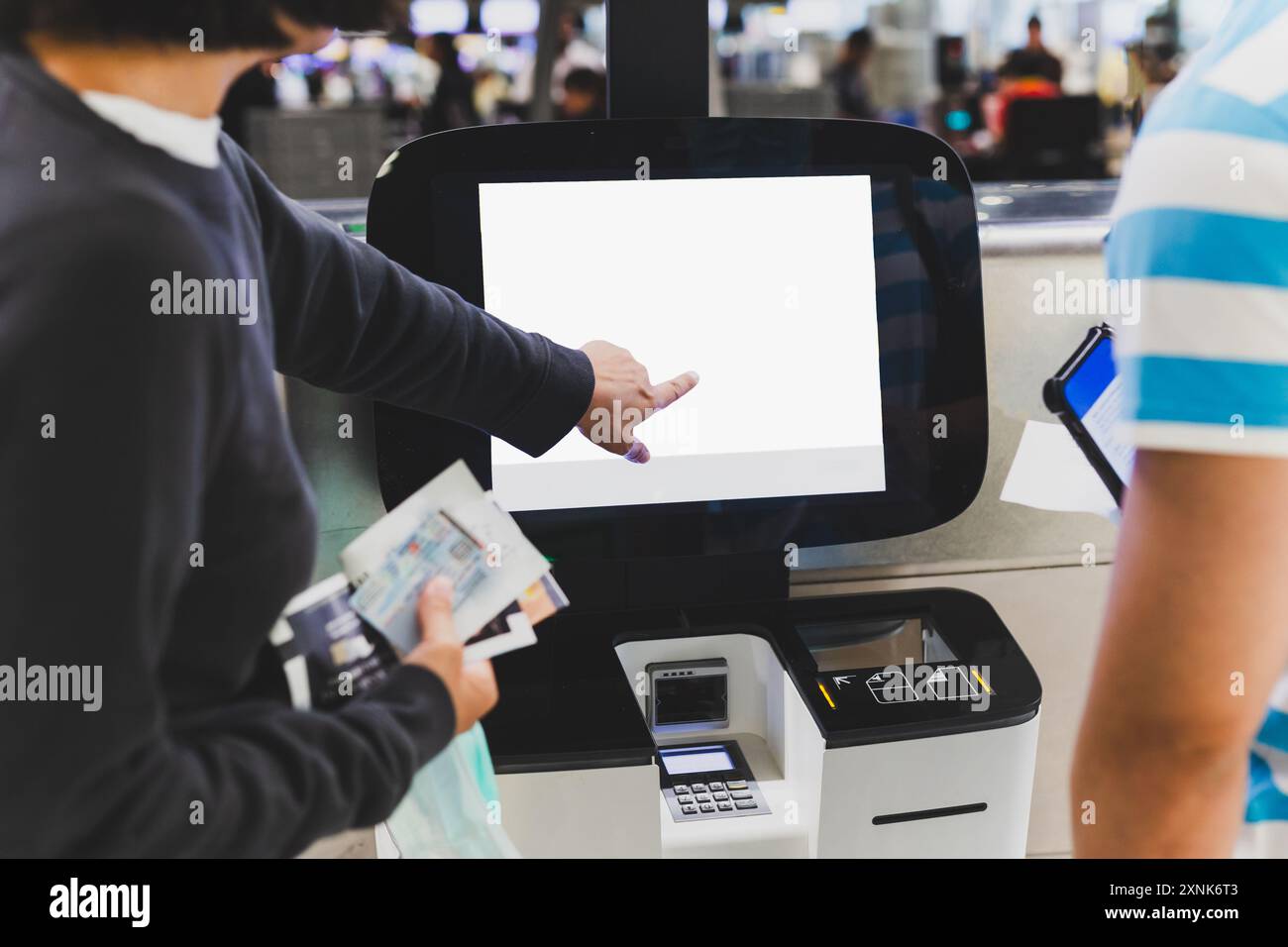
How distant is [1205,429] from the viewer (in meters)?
0.67

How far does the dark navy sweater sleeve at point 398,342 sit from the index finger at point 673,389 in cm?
6

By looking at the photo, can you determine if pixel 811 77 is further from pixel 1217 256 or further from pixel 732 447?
pixel 1217 256

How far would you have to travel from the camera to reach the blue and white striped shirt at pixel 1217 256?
2.16 ft

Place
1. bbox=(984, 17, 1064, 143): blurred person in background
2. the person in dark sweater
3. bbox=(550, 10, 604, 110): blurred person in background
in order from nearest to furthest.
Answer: the person in dark sweater
bbox=(984, 17, 1064, 143): blurred person in background
bbox=(550, 10, 604, 110): blurred person in background

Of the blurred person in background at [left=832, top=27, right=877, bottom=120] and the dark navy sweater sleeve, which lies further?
the blurred person in background at [left=832, top=27, right=877, bottom=120]

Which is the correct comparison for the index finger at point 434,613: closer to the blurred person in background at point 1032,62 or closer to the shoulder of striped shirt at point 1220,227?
the shoulder of striped shirt at point 1220,227

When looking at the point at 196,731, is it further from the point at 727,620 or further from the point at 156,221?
the point at 727,620

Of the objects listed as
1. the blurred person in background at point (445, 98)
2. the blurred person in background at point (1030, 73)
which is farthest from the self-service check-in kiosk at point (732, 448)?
the blurred person in background at point (1030, 73)

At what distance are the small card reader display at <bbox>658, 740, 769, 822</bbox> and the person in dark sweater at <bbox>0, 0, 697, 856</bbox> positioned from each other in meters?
0.42

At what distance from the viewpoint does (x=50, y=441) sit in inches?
24.0

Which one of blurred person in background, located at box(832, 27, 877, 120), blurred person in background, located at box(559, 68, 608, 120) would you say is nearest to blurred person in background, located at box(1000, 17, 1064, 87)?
blurred person in background, located at box(832, 27, 877, 120)

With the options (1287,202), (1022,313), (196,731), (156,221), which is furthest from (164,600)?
(1022,313)

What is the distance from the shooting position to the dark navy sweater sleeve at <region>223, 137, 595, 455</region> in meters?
0.80

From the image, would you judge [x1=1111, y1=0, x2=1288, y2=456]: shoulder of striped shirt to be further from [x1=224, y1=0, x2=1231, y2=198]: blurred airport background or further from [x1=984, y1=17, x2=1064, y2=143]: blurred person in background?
[x1=984, y1=17, x2=1064, y2=143]: blurred person in background
